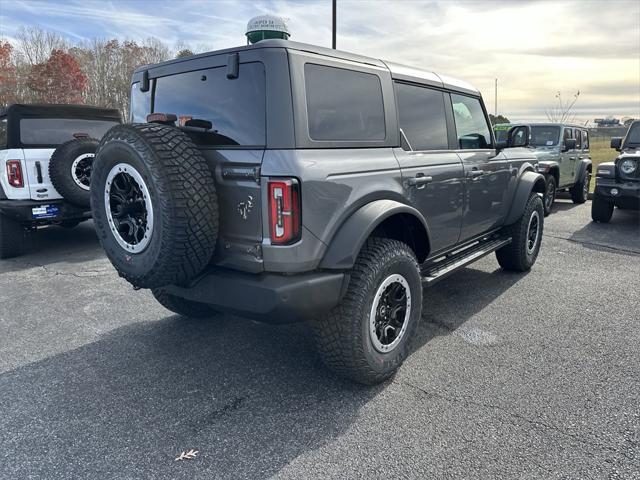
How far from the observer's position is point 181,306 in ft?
12.4

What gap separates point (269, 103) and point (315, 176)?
0.47 metres

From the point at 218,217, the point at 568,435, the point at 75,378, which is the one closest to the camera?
the point at 568,435

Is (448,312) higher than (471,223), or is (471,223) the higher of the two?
(471,223)

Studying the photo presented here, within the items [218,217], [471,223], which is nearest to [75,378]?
[218,217]

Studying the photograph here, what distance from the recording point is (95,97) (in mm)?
32562

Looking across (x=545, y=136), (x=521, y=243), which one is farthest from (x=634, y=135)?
(x=521, y=243)

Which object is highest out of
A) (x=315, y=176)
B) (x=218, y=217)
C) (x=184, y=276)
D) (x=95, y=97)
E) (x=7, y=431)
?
(x=95, y=97)

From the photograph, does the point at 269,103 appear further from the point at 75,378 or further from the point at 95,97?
the point at 95,97

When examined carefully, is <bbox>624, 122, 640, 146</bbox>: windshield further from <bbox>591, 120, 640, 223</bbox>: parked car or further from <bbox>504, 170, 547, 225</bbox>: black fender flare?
<bbox>504, 170, 547, 225</bbox>: black fender flare

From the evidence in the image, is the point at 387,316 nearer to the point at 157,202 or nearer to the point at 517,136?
the point at 157,202

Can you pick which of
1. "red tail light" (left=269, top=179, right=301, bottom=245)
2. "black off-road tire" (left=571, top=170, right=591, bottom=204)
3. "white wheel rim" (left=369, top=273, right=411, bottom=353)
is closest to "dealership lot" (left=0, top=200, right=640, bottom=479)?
"white wheel rim" (left=369, top=273, right=411, bottom=353)

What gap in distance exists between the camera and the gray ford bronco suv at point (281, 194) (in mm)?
2402

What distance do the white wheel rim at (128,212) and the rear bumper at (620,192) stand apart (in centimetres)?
777

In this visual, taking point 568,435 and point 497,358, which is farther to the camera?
point 497,358
